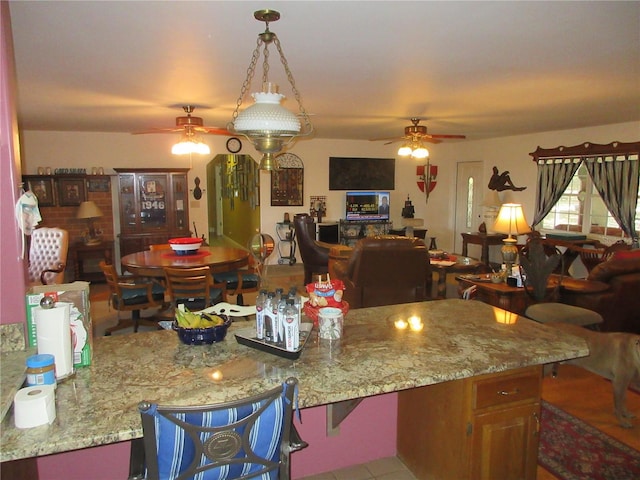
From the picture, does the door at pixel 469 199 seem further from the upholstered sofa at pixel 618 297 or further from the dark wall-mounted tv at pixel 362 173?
the upholstered sofa at pixel 618 297

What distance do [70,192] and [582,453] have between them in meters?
7.01

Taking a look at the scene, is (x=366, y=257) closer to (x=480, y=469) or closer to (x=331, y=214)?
(x=480, y=469)

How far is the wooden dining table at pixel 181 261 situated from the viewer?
4543 mm

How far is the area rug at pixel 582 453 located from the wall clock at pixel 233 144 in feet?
20.5

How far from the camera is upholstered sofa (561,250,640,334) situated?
14.0ft

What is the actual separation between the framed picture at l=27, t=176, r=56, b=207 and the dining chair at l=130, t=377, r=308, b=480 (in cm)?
662

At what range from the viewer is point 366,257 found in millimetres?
4918

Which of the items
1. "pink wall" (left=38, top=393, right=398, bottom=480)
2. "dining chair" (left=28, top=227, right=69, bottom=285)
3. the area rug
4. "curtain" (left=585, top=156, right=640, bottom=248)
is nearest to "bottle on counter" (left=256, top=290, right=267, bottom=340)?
"pink wall" (left=38, top=393, right=398, bottom=480)

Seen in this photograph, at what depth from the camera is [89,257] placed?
7.08m

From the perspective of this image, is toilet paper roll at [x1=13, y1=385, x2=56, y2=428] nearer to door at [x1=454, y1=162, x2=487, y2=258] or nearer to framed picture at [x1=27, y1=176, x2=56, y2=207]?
framed picture at [x1=27, y1=176, x2=56, y2=207]

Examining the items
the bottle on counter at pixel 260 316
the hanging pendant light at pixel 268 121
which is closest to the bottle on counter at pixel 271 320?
the bottle on counter at pixel 260 316

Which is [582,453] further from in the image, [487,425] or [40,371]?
[40,371]

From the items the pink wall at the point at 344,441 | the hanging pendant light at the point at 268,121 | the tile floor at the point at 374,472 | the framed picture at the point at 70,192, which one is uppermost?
the hanging pendant light at the point at 268,121

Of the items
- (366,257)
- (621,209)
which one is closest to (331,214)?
(366,257)
